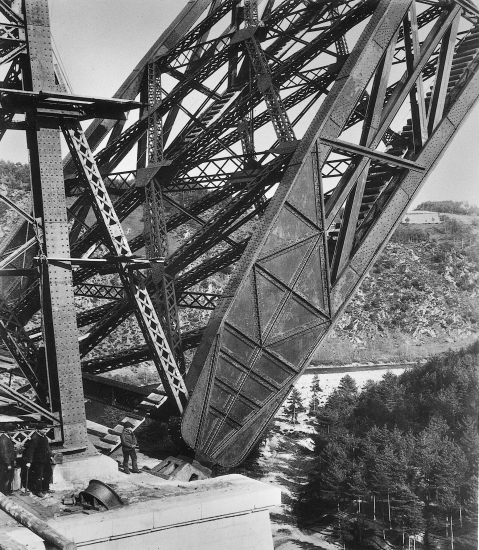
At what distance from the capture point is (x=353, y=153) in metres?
8.34

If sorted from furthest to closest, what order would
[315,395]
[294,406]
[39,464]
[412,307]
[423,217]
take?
[423,217], [412,307], [315,395], [294,406], [39,464]

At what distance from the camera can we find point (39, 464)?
256 inches

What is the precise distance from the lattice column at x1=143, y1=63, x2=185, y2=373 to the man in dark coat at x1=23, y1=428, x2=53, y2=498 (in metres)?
4.14

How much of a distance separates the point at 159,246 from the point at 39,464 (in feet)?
18.1

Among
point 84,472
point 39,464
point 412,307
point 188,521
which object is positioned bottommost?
point 188,521

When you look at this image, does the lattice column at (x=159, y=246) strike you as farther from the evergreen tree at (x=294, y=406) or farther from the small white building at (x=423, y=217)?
the small white building at (x=423, y=217)

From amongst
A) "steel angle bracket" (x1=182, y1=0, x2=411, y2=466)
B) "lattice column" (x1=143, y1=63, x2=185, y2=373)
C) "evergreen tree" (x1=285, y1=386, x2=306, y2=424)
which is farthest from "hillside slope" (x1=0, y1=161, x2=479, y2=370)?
"steel angle bracket" (x1=182, y1=0, x2=411, y2=466)

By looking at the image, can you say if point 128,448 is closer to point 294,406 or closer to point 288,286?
point 288,286

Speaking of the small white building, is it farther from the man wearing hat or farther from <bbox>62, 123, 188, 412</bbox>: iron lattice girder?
the man wearing hat

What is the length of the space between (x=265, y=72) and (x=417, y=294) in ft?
114

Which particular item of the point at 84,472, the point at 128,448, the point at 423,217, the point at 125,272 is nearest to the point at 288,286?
the point at 125,272

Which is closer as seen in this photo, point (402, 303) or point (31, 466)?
point (31, 466)

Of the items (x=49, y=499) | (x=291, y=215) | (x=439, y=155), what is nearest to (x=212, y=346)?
(x=291, y=215)

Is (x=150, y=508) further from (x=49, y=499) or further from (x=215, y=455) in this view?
(x=215, y=455)
